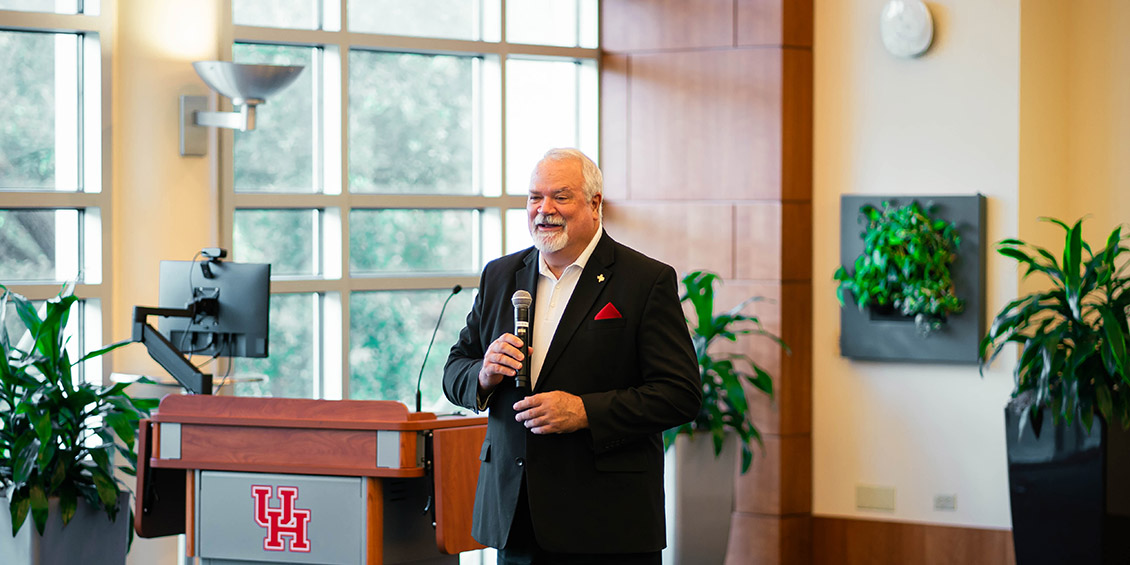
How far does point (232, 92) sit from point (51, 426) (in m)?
1.44

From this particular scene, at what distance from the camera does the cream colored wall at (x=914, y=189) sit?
514 centimetres

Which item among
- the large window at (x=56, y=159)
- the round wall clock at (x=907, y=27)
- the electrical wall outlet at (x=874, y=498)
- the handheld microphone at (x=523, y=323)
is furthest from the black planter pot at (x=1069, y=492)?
the large window at (x=56, y=159)

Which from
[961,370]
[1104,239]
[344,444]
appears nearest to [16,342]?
[344,444]

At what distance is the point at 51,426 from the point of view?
151 inches

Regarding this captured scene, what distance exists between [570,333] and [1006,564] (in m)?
3.44

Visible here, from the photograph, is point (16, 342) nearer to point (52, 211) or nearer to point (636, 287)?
point (52, 211)

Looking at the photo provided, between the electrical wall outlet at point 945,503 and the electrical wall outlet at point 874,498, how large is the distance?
184mm

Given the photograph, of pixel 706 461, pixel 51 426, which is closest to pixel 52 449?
pixel 51 426

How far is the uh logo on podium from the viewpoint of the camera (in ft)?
9.82

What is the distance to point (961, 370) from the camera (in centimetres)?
521

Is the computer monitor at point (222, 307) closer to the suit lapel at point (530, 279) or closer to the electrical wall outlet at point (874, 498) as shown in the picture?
the suit lapel at point (530, 279)

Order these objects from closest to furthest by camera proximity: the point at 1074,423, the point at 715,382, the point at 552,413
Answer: the point at 552,413
the point at 1074,423
the point at 715,382

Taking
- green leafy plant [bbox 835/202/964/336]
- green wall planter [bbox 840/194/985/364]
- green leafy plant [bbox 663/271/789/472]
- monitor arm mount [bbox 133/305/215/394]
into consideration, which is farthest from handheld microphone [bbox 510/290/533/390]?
green wall planter [bbox 840/194/985/364]

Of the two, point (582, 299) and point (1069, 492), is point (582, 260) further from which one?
point (1069, 492)
